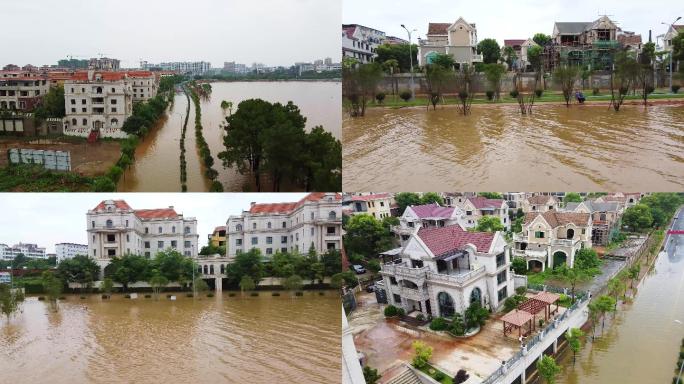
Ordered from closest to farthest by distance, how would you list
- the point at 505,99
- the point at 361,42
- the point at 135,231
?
the point at 135,231
the point at 361,42
the point at 505,99

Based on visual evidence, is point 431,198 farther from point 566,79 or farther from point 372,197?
point 566,79

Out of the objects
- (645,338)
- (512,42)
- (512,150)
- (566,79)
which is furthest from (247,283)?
(512,42)

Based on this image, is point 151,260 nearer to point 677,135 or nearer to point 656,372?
point 656,372

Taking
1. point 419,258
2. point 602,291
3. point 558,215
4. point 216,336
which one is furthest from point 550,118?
point 216,336

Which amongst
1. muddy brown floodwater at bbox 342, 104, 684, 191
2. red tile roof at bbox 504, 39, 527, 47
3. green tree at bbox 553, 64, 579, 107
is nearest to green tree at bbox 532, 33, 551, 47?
red tile roof at bbox 504, 39, 527, 47

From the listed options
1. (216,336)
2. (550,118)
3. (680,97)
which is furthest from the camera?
(680,97)

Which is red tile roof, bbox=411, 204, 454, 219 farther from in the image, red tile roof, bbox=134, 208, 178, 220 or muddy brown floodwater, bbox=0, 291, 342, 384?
red tile roof, bbox=134, 208, 178, 220

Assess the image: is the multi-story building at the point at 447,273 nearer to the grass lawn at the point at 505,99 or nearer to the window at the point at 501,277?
the window at the point at 501,277
